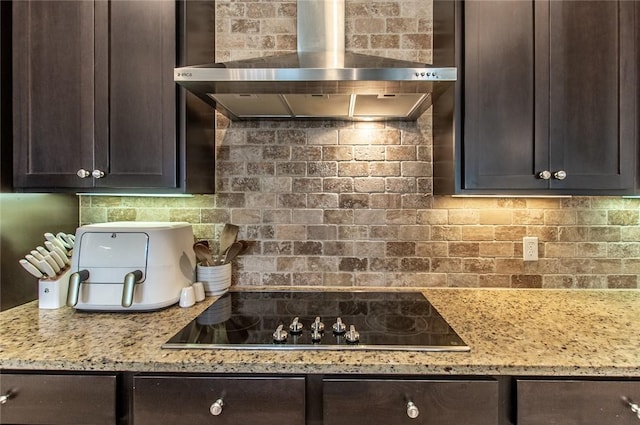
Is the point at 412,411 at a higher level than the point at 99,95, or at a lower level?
lower

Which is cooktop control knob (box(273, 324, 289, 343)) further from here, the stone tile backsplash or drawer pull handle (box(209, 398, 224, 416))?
the stone tile backsplash

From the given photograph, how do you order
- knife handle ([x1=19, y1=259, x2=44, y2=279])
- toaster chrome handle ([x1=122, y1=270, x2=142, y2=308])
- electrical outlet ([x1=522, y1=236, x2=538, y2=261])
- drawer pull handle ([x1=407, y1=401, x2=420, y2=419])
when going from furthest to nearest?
electrical outlet ([x1=522, y1=236, x2=538, y2=261]), knife handle ([x1=19, y1=259, x2=44, y2=279]), toaster chrome handle ([x1=122, y1=270, x2=142, y2=308]), drawer pull handle ([x1=407, y1=401, x2=420, y2=419])

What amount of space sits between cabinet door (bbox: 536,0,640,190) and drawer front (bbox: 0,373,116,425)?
5.52 feet

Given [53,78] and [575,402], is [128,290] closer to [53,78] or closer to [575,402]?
[53,78]

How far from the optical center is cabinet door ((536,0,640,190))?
1.29 m

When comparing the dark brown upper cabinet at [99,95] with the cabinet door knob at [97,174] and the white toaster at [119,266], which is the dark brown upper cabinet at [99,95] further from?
the white toaster at [119,266]

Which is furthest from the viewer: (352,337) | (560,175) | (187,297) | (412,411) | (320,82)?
(187,297)

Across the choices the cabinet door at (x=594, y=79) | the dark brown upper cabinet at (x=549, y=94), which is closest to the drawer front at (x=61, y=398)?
the dark brown upper cabinet at (x=549, y=94)

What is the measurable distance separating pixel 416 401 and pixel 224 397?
527mm

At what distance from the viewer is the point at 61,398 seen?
0.95 metres

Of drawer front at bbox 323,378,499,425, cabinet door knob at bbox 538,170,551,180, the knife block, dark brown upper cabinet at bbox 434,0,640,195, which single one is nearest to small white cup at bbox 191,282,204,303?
the knife block

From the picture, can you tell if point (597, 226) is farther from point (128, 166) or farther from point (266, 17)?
point (128, 166)

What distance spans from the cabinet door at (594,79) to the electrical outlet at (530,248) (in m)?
0.40

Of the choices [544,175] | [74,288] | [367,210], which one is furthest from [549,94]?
[74,288]
